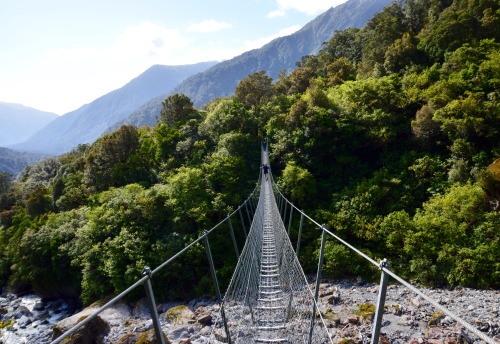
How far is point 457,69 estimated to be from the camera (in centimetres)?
1159

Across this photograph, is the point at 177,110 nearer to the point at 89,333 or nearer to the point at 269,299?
the point at 89,333

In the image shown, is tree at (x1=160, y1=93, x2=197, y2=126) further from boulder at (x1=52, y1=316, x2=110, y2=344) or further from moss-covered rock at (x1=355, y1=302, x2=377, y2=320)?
moss-covered rock at (x1=355, y1=302, x2=377, y2=320)

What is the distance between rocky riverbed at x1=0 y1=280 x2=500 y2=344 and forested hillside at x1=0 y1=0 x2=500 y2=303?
0.65 metres

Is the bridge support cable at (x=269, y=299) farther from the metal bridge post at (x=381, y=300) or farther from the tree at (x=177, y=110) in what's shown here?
the tree at (x=177, y=110)

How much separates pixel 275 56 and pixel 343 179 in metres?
184

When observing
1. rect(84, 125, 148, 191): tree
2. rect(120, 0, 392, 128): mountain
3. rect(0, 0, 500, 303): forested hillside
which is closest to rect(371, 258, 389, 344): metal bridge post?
rect(0, 0, 500, 303): forested hillside

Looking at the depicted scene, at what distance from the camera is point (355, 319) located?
6.63m

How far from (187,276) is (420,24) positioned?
60.5 ft

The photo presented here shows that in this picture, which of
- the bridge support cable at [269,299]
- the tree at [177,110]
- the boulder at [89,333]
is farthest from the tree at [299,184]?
the tree at [177,110]

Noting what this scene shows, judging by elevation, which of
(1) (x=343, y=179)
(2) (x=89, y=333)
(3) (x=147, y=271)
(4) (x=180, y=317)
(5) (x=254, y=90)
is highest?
(5) (x=254, y=90)

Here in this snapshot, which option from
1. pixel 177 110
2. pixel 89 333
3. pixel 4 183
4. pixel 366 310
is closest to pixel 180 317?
pixel 89 333

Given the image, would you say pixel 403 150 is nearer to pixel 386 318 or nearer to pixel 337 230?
pixel 337 230

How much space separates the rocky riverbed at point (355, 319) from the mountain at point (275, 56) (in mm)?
134343

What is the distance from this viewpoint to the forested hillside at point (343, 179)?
850cm
